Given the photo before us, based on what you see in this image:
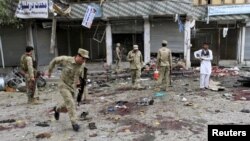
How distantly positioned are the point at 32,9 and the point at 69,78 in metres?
13.0

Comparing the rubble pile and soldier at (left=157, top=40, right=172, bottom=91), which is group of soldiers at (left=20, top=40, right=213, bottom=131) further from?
the rubble pile

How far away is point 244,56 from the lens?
22828mm

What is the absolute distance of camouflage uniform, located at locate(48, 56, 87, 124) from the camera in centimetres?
777

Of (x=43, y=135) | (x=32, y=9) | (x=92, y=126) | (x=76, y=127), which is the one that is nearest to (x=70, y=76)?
(x=76, y=127)

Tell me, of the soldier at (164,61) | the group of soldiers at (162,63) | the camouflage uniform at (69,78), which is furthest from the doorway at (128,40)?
the camouflage uniform at (69,78)

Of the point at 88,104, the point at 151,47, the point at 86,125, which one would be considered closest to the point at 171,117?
the point at 86,125

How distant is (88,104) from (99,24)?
11844mm

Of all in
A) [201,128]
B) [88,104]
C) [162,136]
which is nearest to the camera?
[162,136]

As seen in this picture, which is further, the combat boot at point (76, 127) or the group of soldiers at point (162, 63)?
the group of soldiers at point (162, 63)

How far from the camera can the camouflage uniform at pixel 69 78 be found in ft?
25.5

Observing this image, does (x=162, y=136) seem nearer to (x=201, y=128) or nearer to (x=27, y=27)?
(x=201, y=128)

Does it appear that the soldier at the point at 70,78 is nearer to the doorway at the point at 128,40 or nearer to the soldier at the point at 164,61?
the soldier at the point at 164,61

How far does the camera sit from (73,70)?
7.88m

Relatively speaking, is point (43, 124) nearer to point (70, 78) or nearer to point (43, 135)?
point (43, 135)
